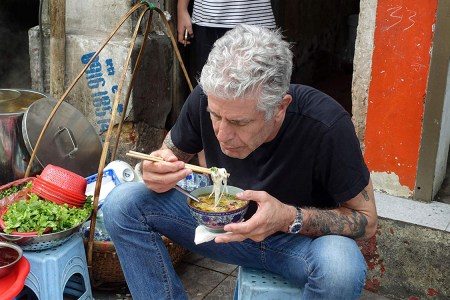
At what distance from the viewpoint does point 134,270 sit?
248 cm

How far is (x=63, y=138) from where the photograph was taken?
3691 millimetres

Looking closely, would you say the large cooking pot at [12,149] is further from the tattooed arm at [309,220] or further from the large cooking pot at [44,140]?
the tattooed arm at [309,220]

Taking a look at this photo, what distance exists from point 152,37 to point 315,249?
2543mm

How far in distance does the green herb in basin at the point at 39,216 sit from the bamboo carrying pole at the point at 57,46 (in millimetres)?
1568

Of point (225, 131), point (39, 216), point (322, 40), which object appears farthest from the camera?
point (322, 40)

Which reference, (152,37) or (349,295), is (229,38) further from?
(152,37)

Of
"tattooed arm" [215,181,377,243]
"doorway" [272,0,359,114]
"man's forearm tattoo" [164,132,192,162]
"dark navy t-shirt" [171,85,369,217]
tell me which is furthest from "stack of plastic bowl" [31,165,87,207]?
"doorway" [272,0,359,114]

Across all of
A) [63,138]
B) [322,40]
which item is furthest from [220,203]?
[322,40]

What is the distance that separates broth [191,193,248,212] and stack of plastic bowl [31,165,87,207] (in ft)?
3.28

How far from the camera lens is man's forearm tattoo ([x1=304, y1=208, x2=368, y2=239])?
7.28 feet

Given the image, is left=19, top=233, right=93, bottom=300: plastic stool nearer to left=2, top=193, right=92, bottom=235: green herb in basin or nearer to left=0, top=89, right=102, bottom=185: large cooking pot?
left=2, top=193, right=92, bottom=235: green herb in basin

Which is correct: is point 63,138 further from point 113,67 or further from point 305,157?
point 305,157

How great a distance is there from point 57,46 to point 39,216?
6.07 ft

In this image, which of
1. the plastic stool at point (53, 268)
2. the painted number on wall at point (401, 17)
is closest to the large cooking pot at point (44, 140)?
the plastic stool at point (53, 268)
